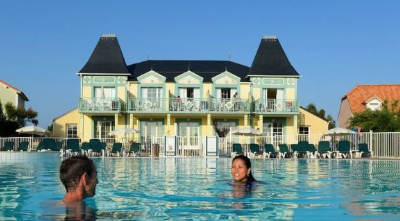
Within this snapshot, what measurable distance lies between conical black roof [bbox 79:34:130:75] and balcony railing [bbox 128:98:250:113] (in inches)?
103

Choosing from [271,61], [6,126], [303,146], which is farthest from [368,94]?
[6,126]

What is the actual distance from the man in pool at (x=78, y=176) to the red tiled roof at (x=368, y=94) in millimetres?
44202

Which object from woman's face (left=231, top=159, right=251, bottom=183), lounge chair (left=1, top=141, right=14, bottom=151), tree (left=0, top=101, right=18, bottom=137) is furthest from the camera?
tree (left=0, top=101, right=18, bottom=137)

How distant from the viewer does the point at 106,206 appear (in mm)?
6402

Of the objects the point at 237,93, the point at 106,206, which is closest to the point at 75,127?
the point at 237,93

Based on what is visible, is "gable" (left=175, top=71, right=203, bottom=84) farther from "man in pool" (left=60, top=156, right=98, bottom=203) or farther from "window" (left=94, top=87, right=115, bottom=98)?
"man in pool" (left=60, top=156, right=98, bottom=203)

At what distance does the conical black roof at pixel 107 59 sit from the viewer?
1469 inches

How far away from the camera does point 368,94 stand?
4825cm

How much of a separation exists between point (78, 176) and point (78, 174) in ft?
0.08

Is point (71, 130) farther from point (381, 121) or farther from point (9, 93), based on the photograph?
point (381, 121)

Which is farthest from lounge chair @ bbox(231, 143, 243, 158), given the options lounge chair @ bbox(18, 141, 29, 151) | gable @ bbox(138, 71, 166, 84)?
gable @ bbox(138, 71, 166, 84)

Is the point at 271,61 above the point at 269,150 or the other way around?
above

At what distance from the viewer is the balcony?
3647cm

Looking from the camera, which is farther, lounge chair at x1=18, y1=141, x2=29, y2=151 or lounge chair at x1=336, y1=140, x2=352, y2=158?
lounge chair at x1=18, y1=141, x2=29, y2=151
